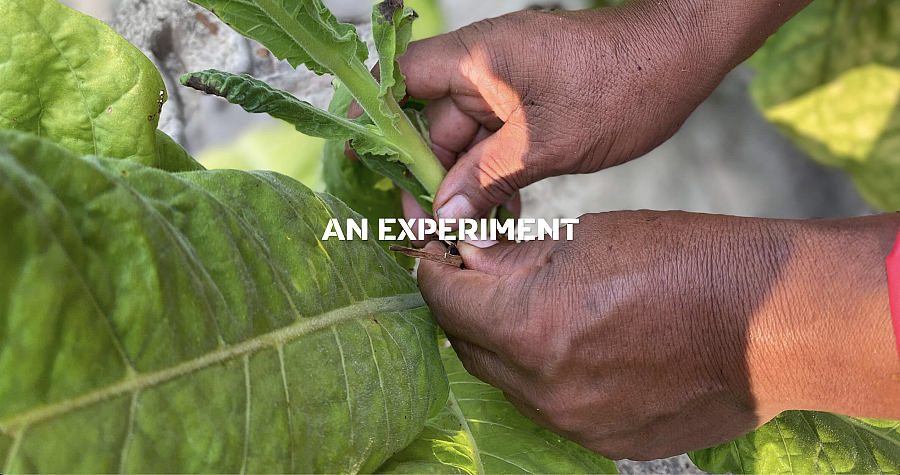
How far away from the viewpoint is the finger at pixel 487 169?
133 cm

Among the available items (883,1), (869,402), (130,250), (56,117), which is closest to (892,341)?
(869,402)

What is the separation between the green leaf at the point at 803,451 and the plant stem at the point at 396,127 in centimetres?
93

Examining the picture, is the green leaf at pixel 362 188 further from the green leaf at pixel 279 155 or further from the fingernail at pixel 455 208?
the fingernail at pixel 455 208

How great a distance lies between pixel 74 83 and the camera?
103cm

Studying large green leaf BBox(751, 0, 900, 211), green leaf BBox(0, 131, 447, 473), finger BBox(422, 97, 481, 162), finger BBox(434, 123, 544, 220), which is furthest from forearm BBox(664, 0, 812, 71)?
large green leaf BBox(751, 0, 900, 211)

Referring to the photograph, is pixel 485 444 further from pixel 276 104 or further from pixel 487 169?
pixel 276 104

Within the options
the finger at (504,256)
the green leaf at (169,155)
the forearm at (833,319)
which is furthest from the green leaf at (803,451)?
the green leaf at (169,155)

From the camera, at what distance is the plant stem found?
1.15m

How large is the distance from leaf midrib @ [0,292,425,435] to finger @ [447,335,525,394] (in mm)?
217

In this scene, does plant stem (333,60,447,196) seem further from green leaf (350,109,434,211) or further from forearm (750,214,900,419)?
forearm (750,214,900,419)

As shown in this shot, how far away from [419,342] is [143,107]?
65 cm

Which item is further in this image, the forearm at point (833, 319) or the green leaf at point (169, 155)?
the green leaf at point (169, 155)

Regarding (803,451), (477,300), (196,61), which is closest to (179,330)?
(477,300)

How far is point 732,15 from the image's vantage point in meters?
1.28
